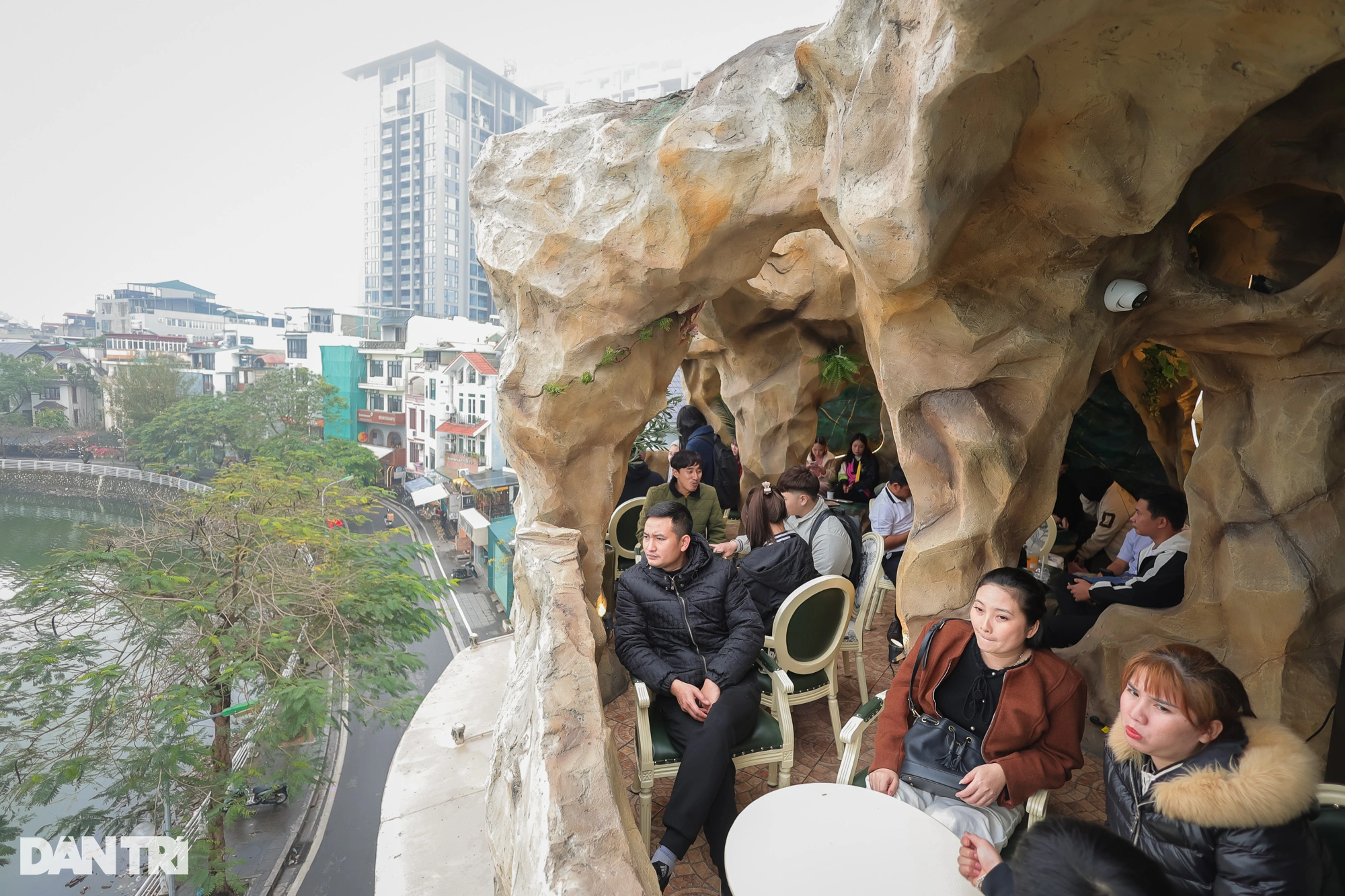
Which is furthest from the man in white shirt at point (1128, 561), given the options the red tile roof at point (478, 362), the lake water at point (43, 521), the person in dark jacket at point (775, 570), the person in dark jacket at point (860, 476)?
the red tile roof at point (478, 362)

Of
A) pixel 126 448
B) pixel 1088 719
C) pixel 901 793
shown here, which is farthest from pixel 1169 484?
pixel 126 448

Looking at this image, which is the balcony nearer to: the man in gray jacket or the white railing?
the white railing

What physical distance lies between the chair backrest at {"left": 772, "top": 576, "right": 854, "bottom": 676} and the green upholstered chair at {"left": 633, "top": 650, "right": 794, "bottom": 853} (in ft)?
0.84

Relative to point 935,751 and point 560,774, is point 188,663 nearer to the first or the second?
point 560,774

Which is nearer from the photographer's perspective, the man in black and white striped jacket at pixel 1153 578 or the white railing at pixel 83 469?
the man in black and white striped jacket at pixel 1153 578

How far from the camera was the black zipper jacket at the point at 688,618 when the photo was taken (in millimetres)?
2869

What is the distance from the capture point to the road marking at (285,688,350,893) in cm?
1089

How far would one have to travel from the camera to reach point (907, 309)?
12.3ft

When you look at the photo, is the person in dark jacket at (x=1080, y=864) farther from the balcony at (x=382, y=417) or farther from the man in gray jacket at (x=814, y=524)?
the balcony at (x=382, y=417)

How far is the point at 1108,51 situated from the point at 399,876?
6.48m

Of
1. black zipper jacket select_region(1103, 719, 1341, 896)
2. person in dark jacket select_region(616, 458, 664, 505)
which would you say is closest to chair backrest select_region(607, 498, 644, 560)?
person in dark jacket select_region(616, 458, 664, 505)

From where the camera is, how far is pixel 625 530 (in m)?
5.59

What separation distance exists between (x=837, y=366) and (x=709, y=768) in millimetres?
6473

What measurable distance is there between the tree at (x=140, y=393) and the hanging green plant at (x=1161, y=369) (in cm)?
3342
